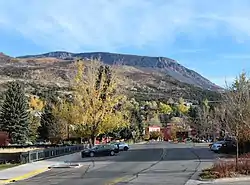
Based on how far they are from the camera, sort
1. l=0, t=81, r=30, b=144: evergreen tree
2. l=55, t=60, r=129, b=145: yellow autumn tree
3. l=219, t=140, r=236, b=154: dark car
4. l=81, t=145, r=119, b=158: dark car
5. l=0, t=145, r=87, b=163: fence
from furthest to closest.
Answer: l=0, t=81, r=30, b=144: evergreen tree → l=55, t=60, r=129, b=145: yellow autumn tree → l=81, t=145, r=119, b=158: dark car → l=219, t=140, r=236, b=154: dark car → l=0, t=145, r=87, b=163: fence

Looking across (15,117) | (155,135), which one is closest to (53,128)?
(15,117)

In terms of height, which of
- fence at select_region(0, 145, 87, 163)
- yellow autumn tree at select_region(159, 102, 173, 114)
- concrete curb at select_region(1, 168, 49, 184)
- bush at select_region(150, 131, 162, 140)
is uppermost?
yellow autumn tree at select_region(159, 102, 173, 114)

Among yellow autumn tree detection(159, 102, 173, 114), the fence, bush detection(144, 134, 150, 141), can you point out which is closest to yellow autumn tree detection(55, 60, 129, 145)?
the fence

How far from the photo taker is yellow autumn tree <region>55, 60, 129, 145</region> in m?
61.1

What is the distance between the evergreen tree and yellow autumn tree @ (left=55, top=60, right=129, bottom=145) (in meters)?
12.7

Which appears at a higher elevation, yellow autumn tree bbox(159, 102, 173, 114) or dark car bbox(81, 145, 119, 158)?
yellow autumn tree bbox(159, 102, 173, 114)

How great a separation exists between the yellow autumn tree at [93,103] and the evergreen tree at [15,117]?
12.7m

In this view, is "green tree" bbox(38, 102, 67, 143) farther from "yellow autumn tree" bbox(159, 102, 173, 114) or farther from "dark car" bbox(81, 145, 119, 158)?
"yellow autumn tree" bbox(159, 102, 173, 114)

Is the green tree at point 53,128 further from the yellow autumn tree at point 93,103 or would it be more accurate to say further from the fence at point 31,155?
the fence at point 31,155

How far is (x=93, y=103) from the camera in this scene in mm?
61000

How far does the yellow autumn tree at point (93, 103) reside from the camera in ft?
201

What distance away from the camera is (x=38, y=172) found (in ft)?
97.6

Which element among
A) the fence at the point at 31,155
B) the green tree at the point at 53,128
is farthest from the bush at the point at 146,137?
the fence at the point at 31,155

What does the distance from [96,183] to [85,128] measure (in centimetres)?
4141
